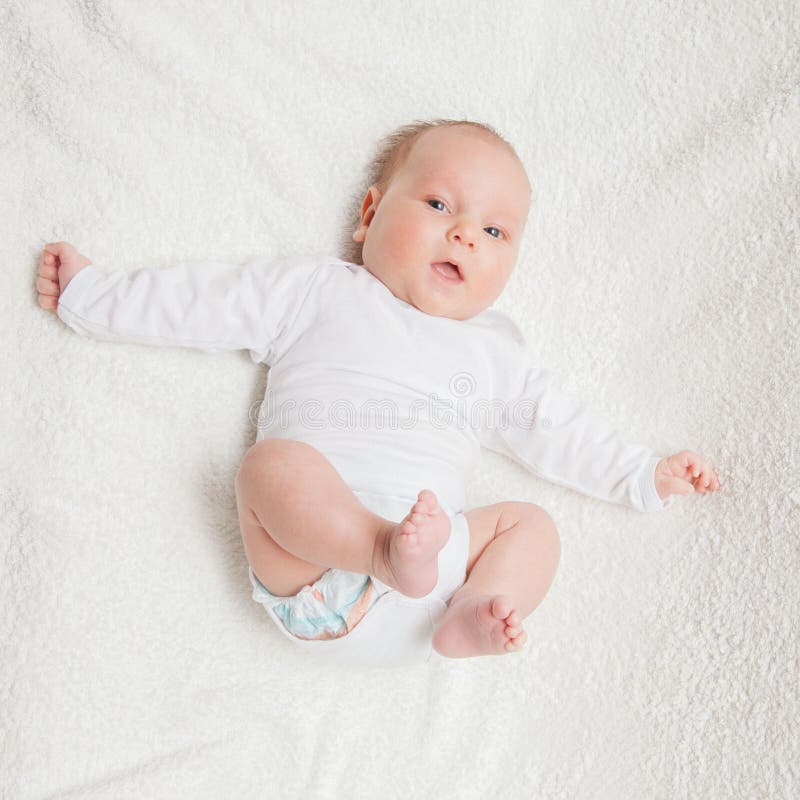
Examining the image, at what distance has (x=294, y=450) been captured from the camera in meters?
1.33

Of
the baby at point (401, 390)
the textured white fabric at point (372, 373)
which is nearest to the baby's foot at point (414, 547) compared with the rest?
the baby at point (401, 390)

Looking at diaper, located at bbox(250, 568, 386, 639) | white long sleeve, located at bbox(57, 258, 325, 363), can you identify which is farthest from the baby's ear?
diaper, located at bbox(250, 568, 386, 639)

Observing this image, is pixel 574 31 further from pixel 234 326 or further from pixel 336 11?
pixel 234 326

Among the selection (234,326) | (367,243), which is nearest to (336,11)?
(367,243)

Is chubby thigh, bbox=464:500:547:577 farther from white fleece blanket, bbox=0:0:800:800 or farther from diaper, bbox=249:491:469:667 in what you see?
white fleece blanket, bbox=0:0:800:800

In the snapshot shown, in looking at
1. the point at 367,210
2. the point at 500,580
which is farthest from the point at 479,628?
the point at 367,210

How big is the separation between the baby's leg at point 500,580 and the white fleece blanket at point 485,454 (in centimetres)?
15

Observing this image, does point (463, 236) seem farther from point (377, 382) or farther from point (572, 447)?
point (572, 447)

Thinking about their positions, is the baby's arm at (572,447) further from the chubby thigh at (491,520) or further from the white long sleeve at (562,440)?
the chubby thigh at (491,520)

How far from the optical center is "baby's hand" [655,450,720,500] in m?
1.50

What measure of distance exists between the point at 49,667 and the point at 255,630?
0.31 meters

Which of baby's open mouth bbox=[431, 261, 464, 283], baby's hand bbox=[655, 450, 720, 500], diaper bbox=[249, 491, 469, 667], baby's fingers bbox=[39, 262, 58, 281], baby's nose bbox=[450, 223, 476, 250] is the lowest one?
diaper bbox=[249, 491, 469, 667]

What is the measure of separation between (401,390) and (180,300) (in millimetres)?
382

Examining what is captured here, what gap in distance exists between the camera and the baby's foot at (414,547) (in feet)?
3.79
